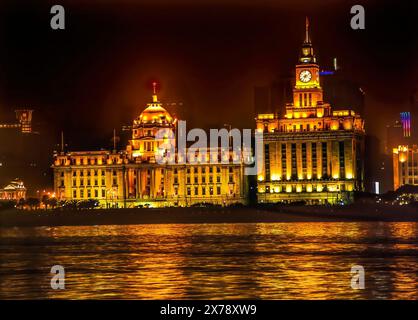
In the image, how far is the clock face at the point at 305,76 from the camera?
443 feet

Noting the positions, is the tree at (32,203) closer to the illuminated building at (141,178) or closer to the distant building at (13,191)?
the illuminated building at (141,178)

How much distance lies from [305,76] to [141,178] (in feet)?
85.7

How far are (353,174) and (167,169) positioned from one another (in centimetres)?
2485

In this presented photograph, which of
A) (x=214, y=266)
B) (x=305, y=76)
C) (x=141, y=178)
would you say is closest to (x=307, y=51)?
(x=305, y=76)

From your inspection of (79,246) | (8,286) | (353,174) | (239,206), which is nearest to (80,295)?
(8,286)

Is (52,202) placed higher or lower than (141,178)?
lower

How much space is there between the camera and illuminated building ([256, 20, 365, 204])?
132 m

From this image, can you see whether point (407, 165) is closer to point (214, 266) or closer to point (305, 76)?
point (305, 76)

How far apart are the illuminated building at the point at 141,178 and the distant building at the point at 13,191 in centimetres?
1275

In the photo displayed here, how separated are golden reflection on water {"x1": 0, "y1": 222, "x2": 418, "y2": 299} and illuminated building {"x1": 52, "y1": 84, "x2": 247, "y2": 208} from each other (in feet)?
239

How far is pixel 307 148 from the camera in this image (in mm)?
134375

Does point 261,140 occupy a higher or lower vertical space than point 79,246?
higher
